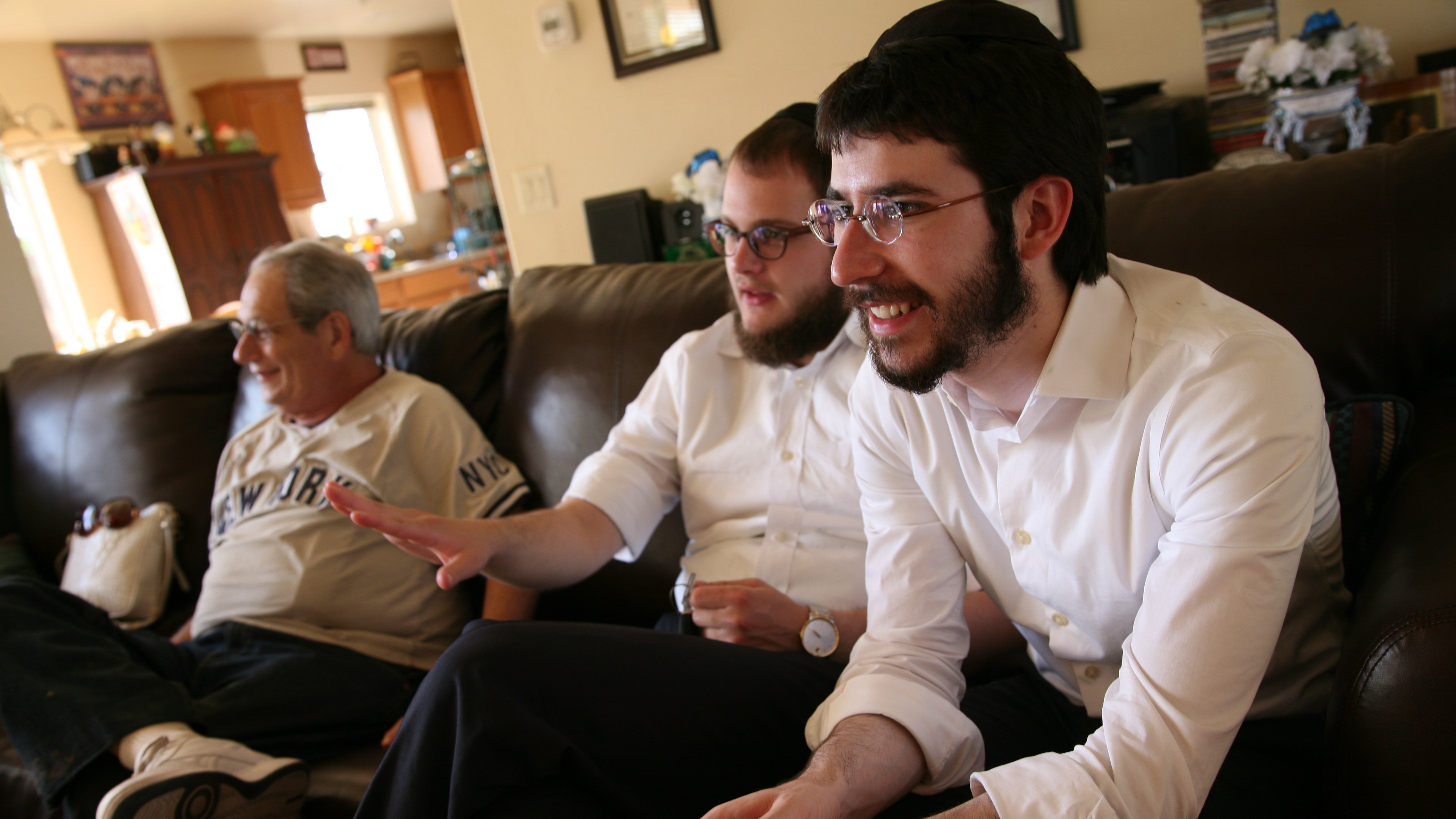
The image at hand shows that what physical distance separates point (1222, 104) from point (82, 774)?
8.79 ft

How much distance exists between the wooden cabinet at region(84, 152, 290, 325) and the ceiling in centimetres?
102

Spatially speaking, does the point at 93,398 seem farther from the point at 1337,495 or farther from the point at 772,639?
the point at 1337,495

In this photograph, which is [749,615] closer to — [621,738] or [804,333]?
[621,738]

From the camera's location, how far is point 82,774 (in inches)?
56.4

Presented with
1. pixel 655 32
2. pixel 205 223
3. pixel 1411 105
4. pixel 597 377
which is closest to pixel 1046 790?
pixel 597 377

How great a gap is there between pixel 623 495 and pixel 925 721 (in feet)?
2.28

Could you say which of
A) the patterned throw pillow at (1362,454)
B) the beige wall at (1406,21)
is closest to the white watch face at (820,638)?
the patterned throw pillow at (1362,454)

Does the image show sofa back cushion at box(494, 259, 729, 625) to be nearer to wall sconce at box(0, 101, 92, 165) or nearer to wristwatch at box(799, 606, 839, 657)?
wristwatch at box(799, 606, 839, 657)

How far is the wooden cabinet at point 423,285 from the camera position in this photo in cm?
741

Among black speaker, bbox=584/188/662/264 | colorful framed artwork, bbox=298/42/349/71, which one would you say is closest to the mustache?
black speaker, bbox=584/188/662/264

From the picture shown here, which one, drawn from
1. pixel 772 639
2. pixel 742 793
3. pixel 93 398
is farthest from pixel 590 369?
pixel 93 398

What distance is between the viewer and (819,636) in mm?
1312

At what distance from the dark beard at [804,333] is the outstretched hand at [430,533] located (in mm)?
510

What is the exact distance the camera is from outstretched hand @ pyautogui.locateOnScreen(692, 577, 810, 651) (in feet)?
4.18
